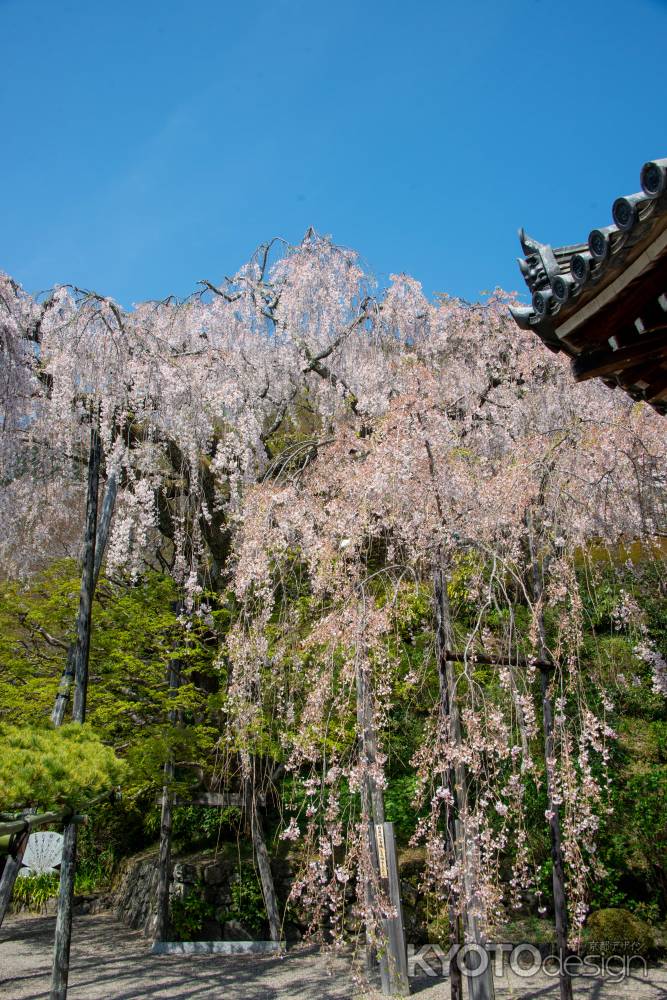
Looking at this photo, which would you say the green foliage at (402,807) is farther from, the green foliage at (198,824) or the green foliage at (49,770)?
the green foliage at (49,770)

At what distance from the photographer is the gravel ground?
22.6 ft

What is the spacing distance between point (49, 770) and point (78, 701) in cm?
295

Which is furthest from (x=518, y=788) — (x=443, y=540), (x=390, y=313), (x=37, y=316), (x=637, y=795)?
(x=37, y=316)

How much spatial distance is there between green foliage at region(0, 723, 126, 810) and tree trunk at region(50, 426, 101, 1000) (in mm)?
1768

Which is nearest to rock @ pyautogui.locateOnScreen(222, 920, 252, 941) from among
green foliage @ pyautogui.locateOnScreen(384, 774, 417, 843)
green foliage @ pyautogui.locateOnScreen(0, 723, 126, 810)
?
green foliage @ pyautogui.locateOnScreen(384, 774, 417, 843)

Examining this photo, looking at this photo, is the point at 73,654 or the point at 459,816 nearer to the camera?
the point at 459,816

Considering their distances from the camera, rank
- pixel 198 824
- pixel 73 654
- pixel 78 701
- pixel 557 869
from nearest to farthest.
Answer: pixel 557 869 < pixel 78 701 < pixel 73 654 < pixel 198 824

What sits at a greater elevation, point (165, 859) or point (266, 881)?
point (165, 859)

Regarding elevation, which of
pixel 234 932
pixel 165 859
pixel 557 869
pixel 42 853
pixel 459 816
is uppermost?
pixel 459 816

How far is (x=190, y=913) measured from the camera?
30.3 ft

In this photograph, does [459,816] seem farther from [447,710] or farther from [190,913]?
[190,913]

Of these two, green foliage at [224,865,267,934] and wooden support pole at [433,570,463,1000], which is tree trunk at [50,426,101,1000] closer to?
wooden support pole at [433,570,463,1000]

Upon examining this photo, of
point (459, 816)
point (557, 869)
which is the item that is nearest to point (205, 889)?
point (557, 869)

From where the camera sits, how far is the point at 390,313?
9.44m
